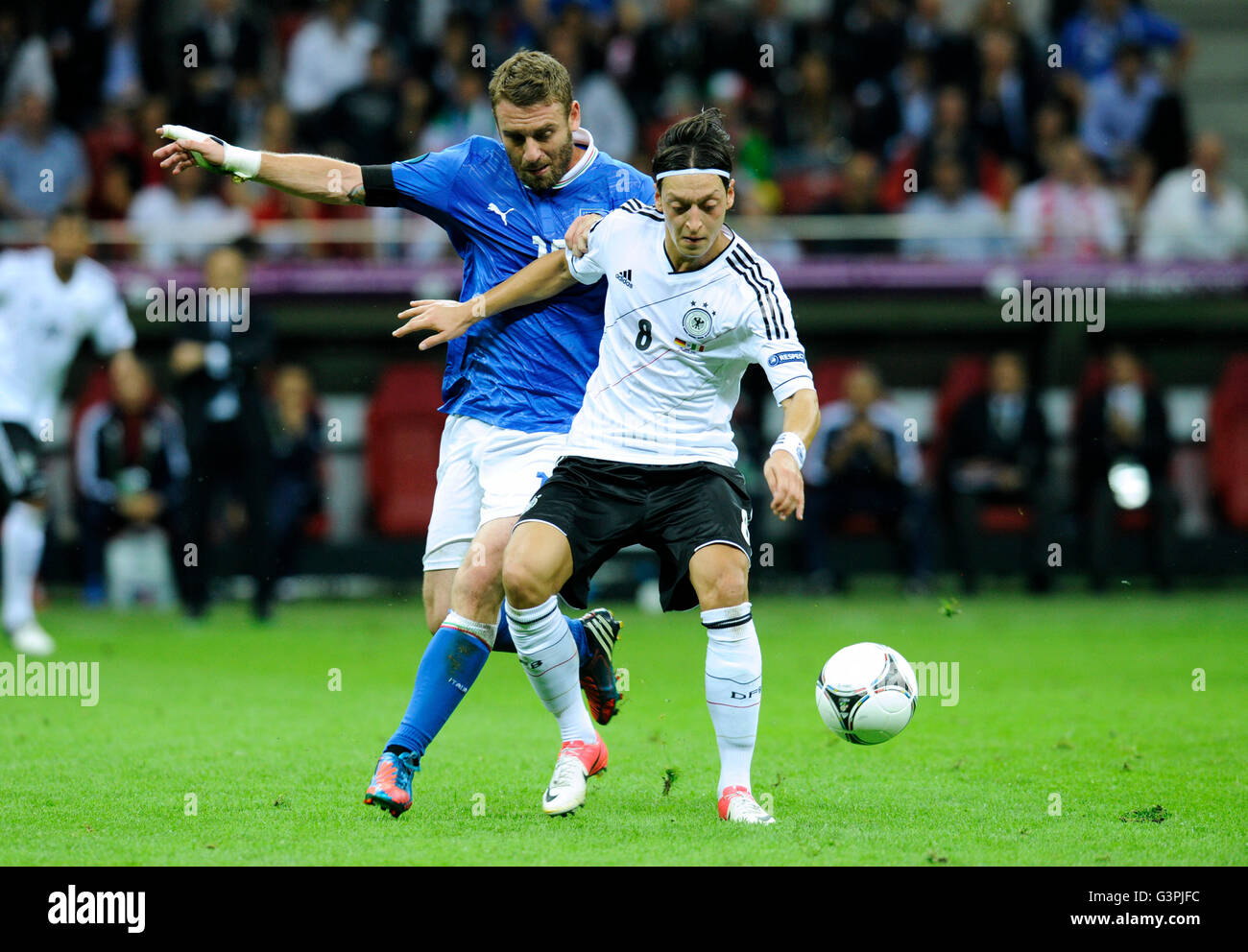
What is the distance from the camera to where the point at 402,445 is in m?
15.4

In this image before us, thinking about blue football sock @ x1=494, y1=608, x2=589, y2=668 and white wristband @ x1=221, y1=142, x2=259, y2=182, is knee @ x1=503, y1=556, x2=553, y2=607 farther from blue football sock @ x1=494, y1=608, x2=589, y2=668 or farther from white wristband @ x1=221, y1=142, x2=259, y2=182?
white wristband @ x1=221, y1=142, x2=259, y2=182

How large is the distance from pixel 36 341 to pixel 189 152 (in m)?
6.20

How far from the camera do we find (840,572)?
15172 millimetres

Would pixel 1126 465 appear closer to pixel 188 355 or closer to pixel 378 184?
pixel 188 355

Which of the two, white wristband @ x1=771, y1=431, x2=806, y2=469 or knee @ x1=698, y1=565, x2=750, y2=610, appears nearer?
white wristband @ x1=771, y1=431, x2=806, y2=469

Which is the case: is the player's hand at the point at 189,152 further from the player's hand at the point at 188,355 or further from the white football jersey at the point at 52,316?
the player's hand at the point at 188,355

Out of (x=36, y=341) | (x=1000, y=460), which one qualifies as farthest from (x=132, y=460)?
(x=1000, y=460)

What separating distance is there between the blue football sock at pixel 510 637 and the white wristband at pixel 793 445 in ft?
3.91

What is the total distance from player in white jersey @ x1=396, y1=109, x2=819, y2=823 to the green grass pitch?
1.64 ft

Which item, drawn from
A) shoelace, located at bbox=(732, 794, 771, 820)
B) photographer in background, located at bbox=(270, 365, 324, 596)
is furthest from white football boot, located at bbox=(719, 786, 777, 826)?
photographer in background, located at bbox=(270, 365, 324, 596)

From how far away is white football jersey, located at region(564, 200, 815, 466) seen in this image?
580 cm

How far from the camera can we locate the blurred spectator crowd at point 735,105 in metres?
15.7

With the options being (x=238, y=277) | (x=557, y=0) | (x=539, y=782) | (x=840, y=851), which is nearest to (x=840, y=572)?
(x=238, y=277)
